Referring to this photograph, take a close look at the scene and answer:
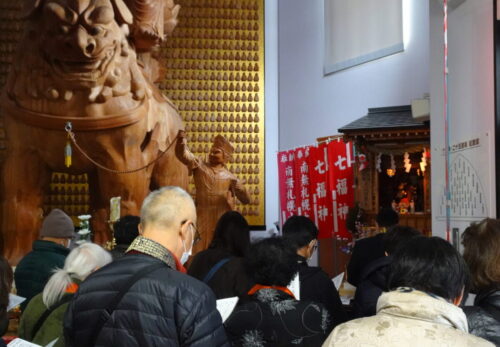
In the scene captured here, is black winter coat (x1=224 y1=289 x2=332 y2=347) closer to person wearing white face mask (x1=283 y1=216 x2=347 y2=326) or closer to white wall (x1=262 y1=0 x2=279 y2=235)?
person wearing white face mask (x1=283 y1=216 x2=347 y2=326)

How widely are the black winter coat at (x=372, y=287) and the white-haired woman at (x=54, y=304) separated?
1.39m

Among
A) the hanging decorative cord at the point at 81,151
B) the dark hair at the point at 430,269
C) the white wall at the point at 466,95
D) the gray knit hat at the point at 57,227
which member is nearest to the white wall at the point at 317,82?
the white wall at the point at 466,95

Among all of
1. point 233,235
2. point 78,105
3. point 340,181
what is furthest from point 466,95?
point 340,181

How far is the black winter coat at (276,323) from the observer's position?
3010 millimetres

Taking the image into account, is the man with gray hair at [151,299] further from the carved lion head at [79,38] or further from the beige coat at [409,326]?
the carved lion head at [79,38]

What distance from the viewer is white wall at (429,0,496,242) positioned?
585cm

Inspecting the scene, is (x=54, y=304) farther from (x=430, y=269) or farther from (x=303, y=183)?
(x=303, y=183)

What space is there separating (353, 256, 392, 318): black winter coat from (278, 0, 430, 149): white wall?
932 centimetres

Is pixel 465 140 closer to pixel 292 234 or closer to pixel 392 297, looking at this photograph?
pixel 292 234

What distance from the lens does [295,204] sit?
1292cm

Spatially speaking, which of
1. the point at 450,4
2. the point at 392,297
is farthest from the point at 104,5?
the point at 392,297

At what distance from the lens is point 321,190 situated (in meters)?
12.0

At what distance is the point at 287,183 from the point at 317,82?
2.68 metres

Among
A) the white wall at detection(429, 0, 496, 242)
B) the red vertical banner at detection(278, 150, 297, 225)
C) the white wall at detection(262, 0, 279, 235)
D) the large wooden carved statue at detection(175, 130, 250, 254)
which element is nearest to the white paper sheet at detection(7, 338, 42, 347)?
the white wall at detection(429, 0, 496, 242)
